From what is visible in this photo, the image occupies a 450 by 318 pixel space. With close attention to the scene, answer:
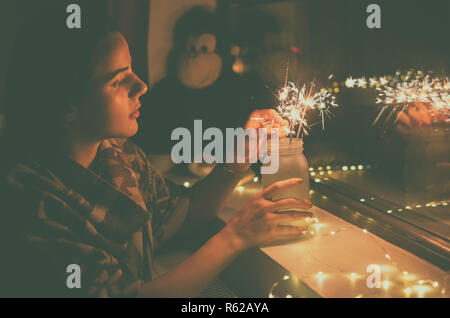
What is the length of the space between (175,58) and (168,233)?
3.72 feet

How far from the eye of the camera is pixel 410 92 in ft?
4.09

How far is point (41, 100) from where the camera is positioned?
1071mm

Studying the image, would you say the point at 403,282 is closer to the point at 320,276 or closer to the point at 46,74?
the point at 320,276

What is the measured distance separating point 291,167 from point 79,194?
53 cm

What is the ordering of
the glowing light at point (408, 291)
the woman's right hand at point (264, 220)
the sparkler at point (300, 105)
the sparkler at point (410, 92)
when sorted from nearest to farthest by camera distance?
the glowing light at point (408, 291) → the woman's right hand at point (264, 220) → the sparkler at point (410, 92) → the sparkler at point (300, 105)

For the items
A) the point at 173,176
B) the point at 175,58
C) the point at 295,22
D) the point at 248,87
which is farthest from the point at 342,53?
the point at 175,58

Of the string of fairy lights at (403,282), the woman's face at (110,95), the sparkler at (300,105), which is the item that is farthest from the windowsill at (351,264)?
the woman's face at (110,95)

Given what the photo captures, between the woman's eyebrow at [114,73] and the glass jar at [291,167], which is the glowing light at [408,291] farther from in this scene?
the woman's eyebrow at [114,73]

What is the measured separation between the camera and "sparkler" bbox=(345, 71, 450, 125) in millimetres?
1145

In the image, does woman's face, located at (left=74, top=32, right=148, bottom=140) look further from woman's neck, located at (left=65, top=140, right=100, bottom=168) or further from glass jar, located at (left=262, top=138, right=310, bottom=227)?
glass jar, located at (left=262, top=138, right=310, bottom=227)

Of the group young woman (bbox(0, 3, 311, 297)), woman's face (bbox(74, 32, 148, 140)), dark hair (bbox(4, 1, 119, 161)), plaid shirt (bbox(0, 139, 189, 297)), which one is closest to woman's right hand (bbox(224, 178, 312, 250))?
young woman (bbox(0, 3, 311, 297))

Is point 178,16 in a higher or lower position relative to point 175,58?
higher

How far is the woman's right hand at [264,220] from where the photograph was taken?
1039 millimetres
